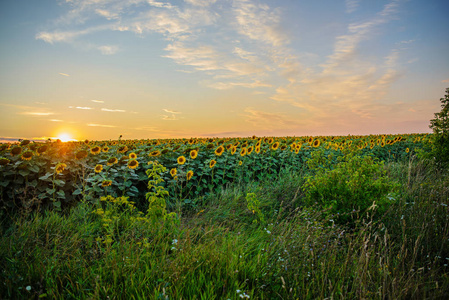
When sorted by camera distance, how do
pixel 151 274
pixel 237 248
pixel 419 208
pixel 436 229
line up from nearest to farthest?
pixel 151 274
pixel 237 248
pixel 436 229
pixel 419 208

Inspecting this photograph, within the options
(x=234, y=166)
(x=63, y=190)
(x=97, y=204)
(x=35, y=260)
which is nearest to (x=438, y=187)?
(x=234, y=166)

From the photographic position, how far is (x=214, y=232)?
13.0ft

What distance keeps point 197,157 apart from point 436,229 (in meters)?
4.68

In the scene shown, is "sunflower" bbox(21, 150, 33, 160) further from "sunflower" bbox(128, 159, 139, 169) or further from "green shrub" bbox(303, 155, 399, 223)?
"green shrub" bbox(303, 155, 399, 223)

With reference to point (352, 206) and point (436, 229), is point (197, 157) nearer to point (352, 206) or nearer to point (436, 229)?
point (352, 206)

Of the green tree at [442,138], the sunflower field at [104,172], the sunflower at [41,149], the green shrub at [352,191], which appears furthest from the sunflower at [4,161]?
the green tree at [442,138]

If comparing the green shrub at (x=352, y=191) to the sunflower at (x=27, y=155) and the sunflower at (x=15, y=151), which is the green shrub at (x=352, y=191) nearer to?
the sunflower at (x=27, y=155)

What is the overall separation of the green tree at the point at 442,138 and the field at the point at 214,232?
0.53 metres

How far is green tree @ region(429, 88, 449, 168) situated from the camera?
27.9 feet

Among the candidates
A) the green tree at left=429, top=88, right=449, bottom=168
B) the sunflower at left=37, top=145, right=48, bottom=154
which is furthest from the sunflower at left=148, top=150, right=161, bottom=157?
the green tree at left=429, top=88, right=449, bottom=168

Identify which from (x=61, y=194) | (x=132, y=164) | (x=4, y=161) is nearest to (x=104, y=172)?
(x=132, y=164)

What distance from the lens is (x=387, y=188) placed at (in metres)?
4.44

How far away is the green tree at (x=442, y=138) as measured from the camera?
850 centimetres

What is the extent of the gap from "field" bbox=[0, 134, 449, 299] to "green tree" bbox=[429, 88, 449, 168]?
20.7 inches
